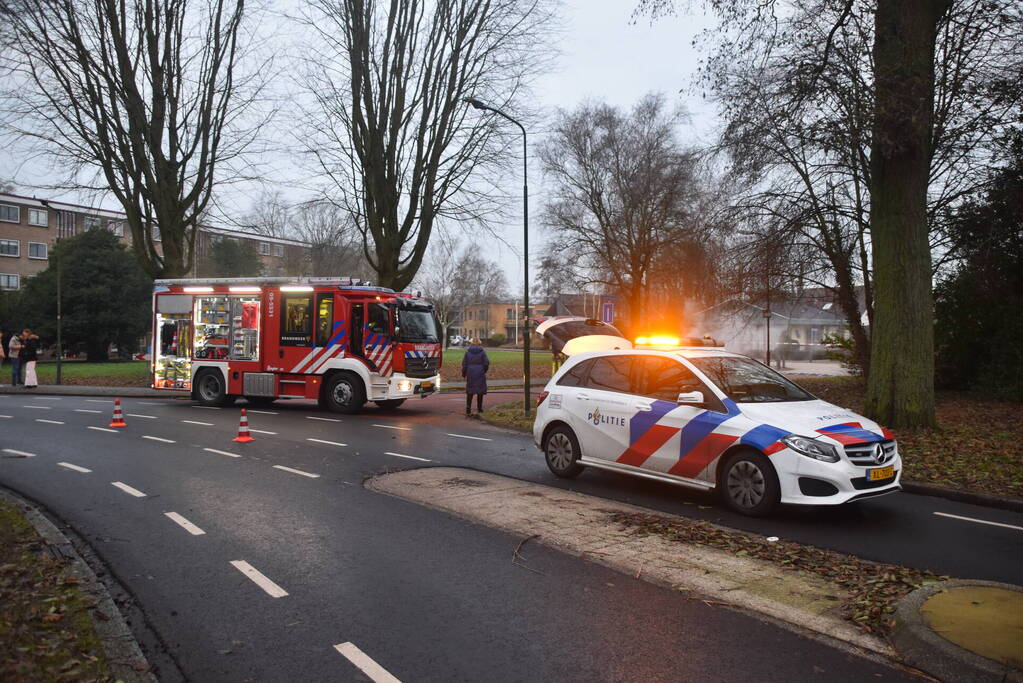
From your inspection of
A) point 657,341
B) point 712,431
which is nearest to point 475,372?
point 657,341

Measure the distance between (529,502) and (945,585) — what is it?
12.9 feet

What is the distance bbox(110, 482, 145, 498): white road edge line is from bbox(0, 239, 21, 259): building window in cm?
6069

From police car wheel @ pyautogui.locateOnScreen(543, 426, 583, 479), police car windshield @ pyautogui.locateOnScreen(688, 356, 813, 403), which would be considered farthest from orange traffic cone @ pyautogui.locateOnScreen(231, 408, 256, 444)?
police car windshield @ pyautogui.locateOnScreen(688, 356, 813, 403)

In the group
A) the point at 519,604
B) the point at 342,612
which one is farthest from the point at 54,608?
the point at 519,604

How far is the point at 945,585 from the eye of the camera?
4.88 meters

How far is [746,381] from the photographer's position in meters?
7.84

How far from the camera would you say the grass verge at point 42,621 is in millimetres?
3646

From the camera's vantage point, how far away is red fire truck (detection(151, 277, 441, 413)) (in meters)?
16.4

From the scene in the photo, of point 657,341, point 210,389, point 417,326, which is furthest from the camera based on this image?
point 210,389

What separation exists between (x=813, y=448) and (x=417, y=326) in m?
11.5

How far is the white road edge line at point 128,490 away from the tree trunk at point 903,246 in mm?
11099

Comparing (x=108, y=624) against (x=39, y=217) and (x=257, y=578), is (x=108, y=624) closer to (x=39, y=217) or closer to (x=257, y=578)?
(x=257, y=578)

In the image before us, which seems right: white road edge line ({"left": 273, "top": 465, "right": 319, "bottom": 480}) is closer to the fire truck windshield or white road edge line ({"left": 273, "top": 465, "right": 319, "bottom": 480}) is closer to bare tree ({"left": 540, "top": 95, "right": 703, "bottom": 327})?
the fire truck windshield

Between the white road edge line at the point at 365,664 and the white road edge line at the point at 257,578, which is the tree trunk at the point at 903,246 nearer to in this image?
the white road edge line at the point at 257,578
